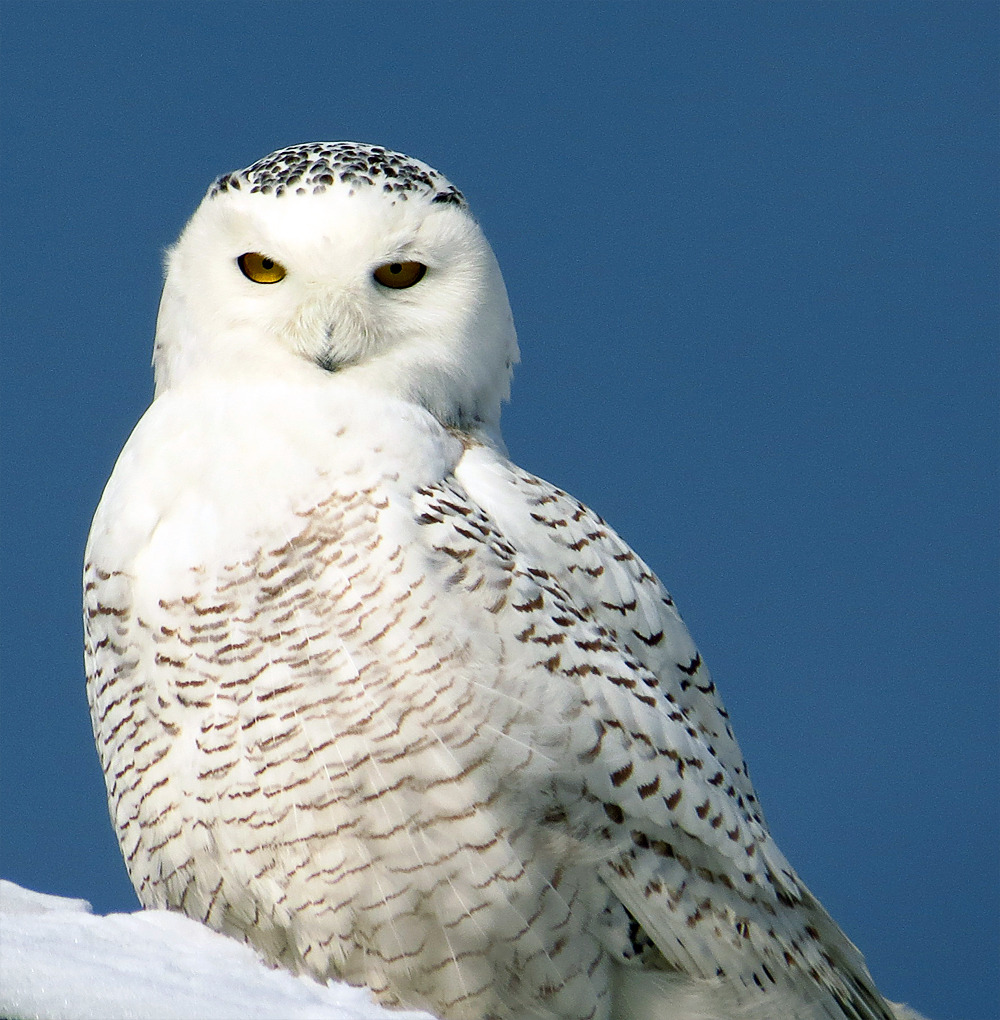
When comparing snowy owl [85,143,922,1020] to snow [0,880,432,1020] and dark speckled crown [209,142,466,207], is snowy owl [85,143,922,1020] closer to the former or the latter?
dark speckled crown [209,142,466,207]

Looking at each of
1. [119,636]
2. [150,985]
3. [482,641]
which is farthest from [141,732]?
[150,985]

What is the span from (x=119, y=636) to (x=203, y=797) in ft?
0.72

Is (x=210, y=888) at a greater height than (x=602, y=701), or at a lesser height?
lesser

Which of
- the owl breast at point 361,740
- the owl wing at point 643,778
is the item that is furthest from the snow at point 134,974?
the owl wing at point 643,778

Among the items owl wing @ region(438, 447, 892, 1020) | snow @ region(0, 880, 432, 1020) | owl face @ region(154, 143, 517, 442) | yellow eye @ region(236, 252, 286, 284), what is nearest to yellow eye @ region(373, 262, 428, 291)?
owl face @ region(154, 143, 517, 442)

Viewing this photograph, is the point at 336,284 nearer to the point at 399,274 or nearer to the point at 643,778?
the point at 399,274

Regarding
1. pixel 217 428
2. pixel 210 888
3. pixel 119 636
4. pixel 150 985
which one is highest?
pixel 217 428

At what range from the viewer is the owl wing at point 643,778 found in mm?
1755

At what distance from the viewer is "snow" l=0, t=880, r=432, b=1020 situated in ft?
3.83

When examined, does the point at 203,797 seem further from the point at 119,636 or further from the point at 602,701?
the point at 602,701

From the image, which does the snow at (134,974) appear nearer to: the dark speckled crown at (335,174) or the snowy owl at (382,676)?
the snowy owl at (382,676)

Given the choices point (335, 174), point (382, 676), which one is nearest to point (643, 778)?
point (382, 676)

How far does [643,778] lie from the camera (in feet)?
5.84

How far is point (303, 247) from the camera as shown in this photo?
5.69ft
